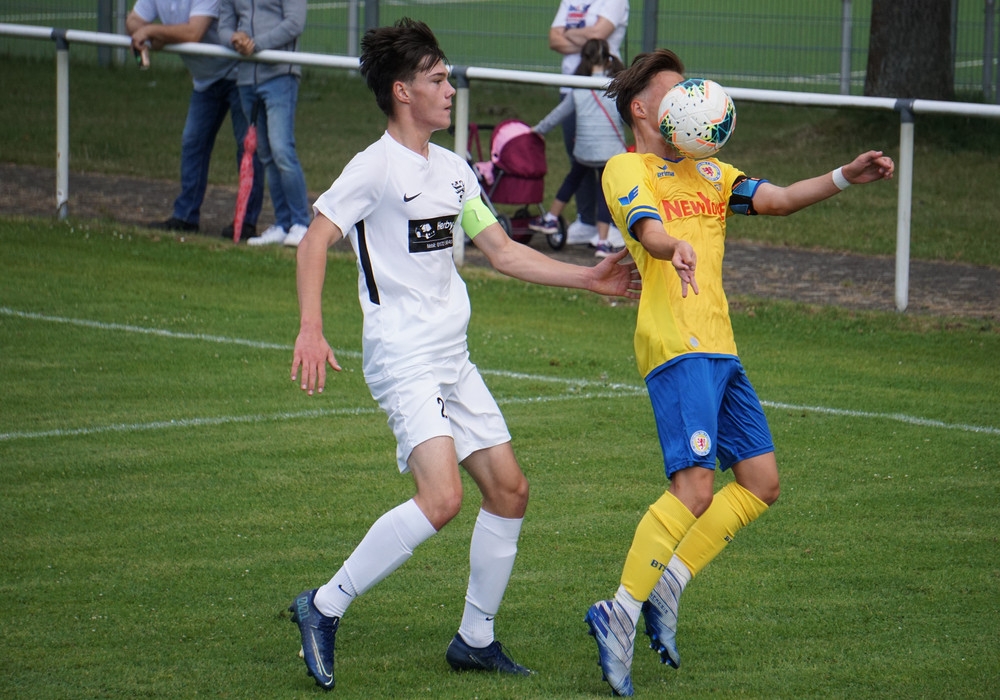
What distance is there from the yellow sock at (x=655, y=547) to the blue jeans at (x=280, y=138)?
757cm

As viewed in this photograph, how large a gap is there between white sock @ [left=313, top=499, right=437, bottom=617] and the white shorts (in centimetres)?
20

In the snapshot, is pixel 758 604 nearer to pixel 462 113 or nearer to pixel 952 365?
pixel 952 365

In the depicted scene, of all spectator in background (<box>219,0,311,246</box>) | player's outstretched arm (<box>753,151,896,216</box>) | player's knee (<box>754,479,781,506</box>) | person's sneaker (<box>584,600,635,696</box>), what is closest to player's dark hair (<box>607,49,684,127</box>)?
player's outstretched arm (<box>753,151,896,216</box>)

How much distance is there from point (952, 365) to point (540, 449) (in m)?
3.42

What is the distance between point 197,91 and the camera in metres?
12.4

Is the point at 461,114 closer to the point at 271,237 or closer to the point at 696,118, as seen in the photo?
the point at 271,237

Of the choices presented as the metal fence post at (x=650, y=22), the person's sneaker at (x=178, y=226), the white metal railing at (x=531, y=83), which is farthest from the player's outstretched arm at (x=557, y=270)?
the metal fence post at (x=650, y=22)

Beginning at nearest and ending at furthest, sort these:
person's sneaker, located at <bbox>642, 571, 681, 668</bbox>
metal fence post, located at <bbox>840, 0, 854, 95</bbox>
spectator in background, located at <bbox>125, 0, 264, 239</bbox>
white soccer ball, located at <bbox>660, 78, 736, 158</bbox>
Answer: white soccer ball, located at <bbox>660, 78, 736, 158</bbox>
person's sneaker, located at <bbox>642, 571, 681, 668</bbox>
spectator in background, located at <bbox>125, 0, 264, 239</bbox>
metal fence post, located at <bbox>840, 0, 854, 95</bbox>

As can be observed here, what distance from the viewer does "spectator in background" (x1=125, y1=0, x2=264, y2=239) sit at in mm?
12094

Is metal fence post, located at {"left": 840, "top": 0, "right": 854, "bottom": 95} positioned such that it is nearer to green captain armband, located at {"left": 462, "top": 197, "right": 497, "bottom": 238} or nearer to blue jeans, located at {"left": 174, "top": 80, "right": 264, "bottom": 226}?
blue jeans, located at {"left": 174, "top": 80, "right": 264, "bottom": 226}

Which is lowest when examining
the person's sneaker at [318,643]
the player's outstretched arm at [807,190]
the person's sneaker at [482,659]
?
the person's sneaker at [482,659]

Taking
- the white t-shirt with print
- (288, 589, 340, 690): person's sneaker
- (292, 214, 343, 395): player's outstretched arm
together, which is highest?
the white t-shirt with print

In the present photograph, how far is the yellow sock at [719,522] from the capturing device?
4758 millimetres

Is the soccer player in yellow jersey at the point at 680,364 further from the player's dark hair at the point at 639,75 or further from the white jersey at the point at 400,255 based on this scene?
the white jersey at the point at 400,255
